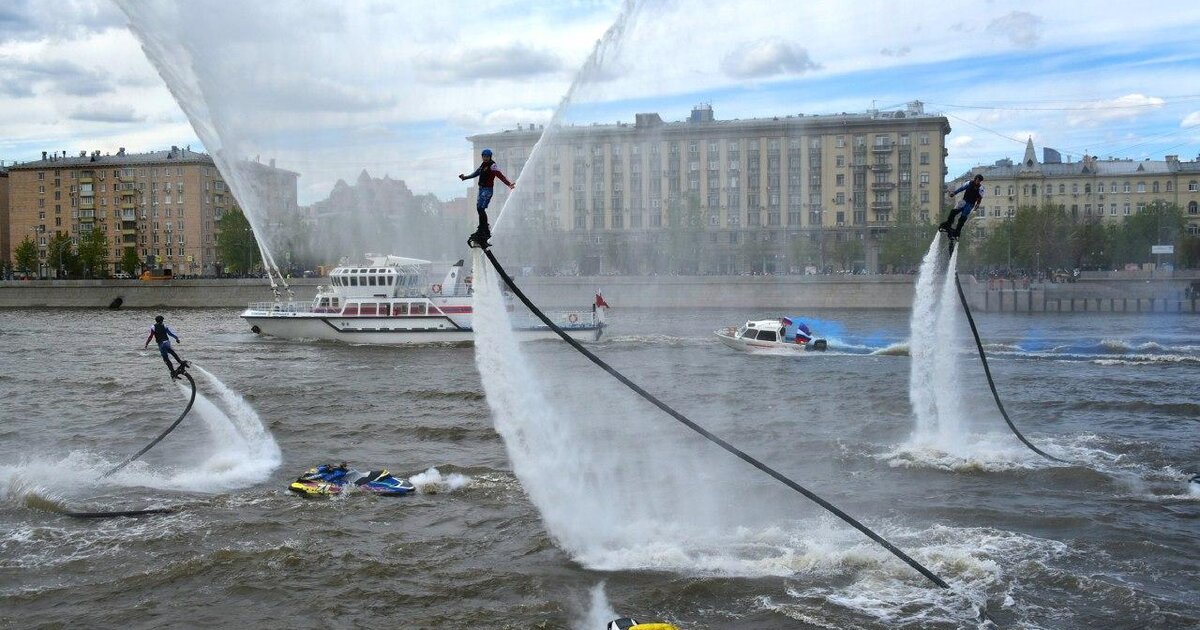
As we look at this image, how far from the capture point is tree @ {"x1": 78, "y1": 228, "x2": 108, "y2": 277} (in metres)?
138

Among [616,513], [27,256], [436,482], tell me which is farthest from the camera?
[27,256]

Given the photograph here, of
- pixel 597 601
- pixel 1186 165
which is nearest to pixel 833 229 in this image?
pixel 1186 165

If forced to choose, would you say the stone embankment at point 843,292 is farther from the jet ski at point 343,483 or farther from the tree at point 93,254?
the jet ski at point 343,483

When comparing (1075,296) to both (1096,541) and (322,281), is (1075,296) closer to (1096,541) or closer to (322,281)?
(322,281)

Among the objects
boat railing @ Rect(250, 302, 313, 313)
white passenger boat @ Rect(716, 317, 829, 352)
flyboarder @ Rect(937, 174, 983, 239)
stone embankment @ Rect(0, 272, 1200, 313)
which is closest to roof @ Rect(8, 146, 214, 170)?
stone embankment @ Rect(0, 272, 1200, 313)

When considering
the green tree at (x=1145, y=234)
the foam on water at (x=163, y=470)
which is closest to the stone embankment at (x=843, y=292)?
the green tree at (x=1145, y=234)

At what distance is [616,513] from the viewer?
19094mm

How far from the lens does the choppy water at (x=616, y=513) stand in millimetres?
15969

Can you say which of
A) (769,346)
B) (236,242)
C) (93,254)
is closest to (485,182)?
(769,346)

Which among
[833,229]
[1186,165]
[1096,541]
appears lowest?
[1096,541]

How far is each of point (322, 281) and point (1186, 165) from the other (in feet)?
402

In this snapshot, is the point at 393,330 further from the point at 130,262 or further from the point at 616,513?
the point at 130,262

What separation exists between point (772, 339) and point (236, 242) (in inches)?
3781

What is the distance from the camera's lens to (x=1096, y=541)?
19.0 metres
